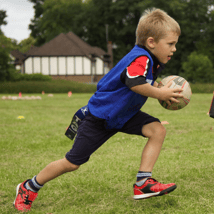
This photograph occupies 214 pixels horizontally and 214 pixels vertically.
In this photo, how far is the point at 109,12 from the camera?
2042 inches

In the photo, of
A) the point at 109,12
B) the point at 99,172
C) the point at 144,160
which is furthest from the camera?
the point at 109,12

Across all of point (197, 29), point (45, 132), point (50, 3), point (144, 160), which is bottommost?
point (45, 132)

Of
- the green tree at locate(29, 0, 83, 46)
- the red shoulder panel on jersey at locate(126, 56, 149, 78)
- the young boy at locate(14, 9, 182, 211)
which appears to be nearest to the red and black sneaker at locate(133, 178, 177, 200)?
the young boy at locate(14, 9, 182, 211)

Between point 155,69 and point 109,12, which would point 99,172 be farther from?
point 109,12

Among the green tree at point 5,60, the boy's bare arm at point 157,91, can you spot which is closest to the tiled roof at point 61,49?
the green tree at point 5,60

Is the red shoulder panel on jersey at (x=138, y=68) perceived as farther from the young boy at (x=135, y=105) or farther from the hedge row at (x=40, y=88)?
the hedge row at (x=40, y=88)

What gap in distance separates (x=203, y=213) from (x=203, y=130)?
453 centimetres

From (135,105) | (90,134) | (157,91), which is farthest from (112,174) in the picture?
(157,91)

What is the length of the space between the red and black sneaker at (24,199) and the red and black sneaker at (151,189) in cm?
100

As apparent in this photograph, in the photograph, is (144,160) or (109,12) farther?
(109,12)

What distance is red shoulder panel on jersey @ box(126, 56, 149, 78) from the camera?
2676 mm

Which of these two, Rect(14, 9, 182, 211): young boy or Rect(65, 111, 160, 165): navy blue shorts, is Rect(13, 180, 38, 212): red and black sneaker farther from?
Rect(65, 111, 160, 165): navy blue shorts

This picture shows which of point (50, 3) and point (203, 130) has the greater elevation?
point (50, 3)

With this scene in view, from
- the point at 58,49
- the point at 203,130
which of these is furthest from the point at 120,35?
the point at 203,130
